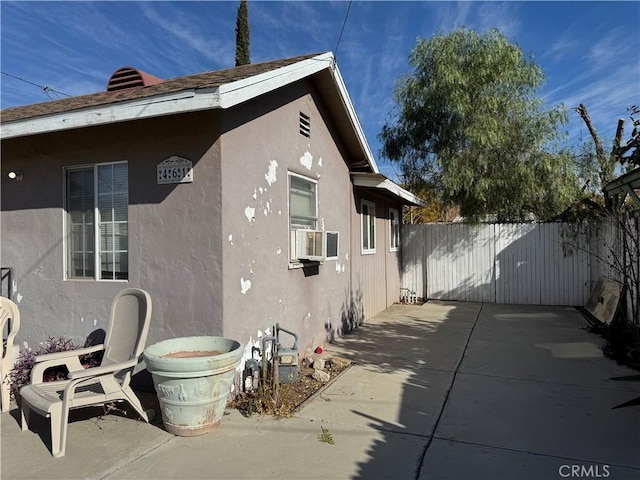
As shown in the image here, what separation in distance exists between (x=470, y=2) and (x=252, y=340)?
20.4 feet

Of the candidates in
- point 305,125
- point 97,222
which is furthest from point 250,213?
point 305,125

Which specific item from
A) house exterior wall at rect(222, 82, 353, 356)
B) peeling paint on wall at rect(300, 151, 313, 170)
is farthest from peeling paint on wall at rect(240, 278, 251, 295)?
peeling paint on wall at rect(300, 151, 313, 170)

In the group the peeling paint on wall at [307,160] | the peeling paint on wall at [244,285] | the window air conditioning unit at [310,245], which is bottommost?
the peeling paint on wall at [244,285]

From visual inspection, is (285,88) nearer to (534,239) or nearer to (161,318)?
(161,318)

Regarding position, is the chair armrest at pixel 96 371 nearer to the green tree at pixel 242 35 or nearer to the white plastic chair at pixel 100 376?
the white plastic chair at pixel 100 376

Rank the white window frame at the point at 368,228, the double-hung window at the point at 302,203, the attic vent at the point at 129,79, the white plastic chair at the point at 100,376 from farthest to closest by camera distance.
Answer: the white window frame at the point at 368,228, the double-hung window at the point at 302,203, the attic vent at the point at 129,79, the white plastic chair at the point at 100,376

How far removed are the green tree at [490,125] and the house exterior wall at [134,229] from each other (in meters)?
8.56

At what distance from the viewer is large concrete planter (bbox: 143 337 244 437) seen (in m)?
3.55

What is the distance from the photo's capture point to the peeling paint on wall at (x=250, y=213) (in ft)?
16.0

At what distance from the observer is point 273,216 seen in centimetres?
547

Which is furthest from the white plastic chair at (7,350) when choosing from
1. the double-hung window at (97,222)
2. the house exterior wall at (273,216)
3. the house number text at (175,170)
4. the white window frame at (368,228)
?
the white window frame at (368,228)

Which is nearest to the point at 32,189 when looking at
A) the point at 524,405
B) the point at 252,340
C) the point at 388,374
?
the point at 252,340

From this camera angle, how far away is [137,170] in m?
4.80

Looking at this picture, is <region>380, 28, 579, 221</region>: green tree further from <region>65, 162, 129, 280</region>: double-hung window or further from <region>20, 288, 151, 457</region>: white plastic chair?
<region>20, 288, 151, 457</region>: white plastic chair
